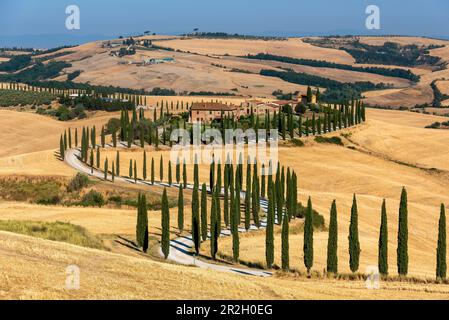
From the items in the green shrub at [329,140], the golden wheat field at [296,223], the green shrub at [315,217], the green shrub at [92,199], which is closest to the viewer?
the golden wheat field at [296,223]

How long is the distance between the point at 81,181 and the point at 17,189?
356 inches

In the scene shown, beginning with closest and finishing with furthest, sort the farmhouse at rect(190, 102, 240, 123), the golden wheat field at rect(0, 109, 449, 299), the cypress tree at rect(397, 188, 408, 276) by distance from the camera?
the golden wheat field at rect(0, 109, 449, 299) < the cypress tree at rect(397, 188, 408, 276) < the farmhouse at rect(190, 102, 240, 123)

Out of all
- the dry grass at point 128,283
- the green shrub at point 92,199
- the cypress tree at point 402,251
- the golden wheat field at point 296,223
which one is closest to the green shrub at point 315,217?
the golden wheat field at point 296,223

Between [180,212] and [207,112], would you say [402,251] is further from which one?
[207,112]

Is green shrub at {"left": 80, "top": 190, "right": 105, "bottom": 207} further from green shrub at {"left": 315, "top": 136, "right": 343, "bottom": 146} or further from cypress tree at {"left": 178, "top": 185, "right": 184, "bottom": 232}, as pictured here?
green shrub at {"left": 315, "top": 136, "right": 343, "bottom": 146}

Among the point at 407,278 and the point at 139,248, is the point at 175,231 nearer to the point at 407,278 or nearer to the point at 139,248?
the point at 139,248

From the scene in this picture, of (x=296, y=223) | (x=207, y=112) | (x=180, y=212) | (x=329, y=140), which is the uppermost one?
(x=207, y=112)

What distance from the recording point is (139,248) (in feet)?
200

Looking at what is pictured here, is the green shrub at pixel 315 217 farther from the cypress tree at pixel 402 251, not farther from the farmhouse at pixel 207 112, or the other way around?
the farmhouse at pixel 207 112

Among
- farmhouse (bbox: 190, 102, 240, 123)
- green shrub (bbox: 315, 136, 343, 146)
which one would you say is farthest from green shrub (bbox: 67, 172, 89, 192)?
farmhouse (bbox: 190, 102, 240, 123)

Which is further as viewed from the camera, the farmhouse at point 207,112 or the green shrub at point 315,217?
the farmhouse at point 207,112

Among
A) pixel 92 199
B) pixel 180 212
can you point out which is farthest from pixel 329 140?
pixel 180 212

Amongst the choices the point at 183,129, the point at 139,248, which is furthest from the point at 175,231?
the point at 183,129

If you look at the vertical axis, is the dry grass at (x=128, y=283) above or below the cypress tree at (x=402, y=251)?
above
